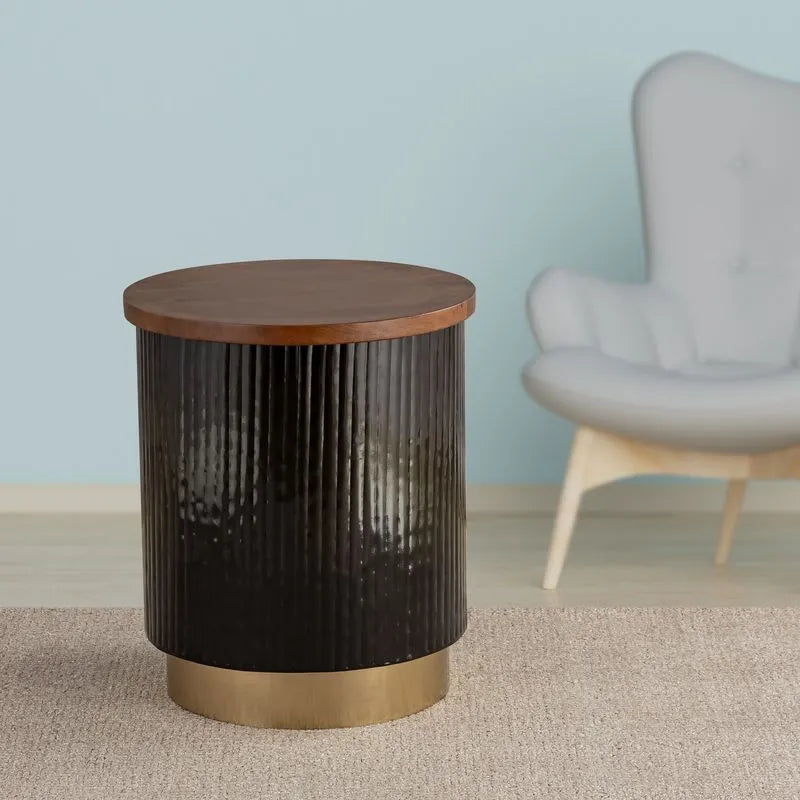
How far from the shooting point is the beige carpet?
191 centimetres

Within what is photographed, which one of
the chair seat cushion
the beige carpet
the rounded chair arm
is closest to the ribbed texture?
the beige carpet

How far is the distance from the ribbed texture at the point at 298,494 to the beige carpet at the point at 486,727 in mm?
129

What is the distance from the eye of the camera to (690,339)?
3.07 metres

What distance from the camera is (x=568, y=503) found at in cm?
277

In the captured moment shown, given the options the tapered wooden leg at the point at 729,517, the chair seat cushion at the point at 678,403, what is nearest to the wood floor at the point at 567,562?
the tapered wooden leg at the point at 729,517

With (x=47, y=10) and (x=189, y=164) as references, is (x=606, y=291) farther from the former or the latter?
(x=47, y=10)

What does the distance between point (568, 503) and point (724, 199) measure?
2.62 feet

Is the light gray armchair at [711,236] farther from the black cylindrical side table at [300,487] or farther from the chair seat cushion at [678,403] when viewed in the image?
the black cylindrical side table at [300,487]

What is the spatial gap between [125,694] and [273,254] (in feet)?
4.56

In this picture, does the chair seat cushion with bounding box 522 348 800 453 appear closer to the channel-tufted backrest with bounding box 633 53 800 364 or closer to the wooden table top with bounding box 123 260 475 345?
the channel-tufted backrest with bounding box 633 53 800 364

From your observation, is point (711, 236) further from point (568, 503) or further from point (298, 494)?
point (298, 494)

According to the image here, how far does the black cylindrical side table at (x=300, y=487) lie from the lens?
1938 mm

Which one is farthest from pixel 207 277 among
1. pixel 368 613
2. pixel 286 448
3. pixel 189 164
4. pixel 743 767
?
pixel 189 164

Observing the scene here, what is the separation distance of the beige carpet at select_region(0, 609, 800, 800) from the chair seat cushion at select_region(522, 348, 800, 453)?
13.0 inches
